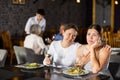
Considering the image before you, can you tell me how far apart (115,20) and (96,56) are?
353 inches

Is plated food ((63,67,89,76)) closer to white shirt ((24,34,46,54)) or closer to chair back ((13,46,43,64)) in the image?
chair back ((13,46,43,64))

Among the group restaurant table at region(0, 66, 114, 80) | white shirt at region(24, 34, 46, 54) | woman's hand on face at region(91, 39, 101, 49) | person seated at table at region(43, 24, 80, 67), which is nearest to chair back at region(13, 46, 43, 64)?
white shirt at region(24, 34, 46, 54)

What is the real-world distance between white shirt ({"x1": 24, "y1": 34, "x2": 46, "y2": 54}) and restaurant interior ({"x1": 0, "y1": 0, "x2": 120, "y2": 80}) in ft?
3.38

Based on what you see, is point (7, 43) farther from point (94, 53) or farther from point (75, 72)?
point (75, 72)

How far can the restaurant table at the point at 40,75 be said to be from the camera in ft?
8.72

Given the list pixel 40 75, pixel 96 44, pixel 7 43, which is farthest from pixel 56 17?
pixel 40 75

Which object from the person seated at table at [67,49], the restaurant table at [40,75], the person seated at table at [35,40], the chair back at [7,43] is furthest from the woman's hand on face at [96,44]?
the chair back at [7,43]

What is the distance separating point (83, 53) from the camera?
321 cm

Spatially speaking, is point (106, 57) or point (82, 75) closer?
point (82, 75)

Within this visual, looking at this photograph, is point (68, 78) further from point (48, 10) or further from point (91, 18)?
point (91, 18)

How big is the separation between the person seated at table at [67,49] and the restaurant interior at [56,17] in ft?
6.70

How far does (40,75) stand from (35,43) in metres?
2.41

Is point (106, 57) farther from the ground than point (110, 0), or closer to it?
closer to it

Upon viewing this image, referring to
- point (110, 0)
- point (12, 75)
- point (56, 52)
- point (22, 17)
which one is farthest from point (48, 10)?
point (12, 75)
